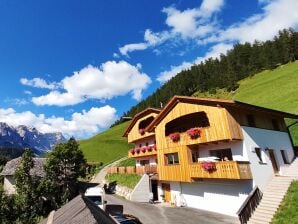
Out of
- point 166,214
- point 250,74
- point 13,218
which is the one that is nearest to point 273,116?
point 166,214

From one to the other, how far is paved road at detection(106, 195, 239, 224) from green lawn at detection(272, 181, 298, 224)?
15.7 feet

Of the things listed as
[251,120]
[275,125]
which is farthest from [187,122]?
[275,125]

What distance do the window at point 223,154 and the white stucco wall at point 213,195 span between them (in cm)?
253

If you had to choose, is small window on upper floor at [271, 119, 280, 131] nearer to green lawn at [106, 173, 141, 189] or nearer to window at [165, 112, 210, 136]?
window at [165, 112, 210, 136]

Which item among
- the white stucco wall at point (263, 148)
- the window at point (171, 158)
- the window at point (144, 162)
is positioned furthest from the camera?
the window at point (144, 162)

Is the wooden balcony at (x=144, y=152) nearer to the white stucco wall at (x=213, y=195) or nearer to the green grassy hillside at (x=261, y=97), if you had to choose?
the white stucco wall at (x=213, y=195)

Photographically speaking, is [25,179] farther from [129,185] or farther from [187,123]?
[129,185]

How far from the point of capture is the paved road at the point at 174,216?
2694cm

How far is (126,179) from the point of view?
47.4 meters

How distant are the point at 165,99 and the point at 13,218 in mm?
138116

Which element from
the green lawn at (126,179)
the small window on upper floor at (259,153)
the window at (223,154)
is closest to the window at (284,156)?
the small window on upper floor at (259,153)

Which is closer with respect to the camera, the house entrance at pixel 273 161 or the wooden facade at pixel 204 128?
the wooden facade at pixel 204 128

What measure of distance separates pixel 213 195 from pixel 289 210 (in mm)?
10110

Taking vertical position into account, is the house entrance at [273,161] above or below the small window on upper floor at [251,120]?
below
